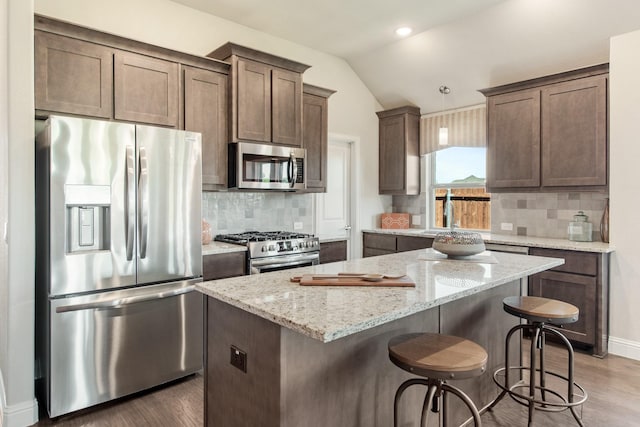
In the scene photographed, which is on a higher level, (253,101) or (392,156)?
(253,101)

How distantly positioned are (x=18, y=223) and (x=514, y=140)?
432cm

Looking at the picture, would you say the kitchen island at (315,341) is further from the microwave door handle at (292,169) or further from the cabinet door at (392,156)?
the cabinet door at (392,156)

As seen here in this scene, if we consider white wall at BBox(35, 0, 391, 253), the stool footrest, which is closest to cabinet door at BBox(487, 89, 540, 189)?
white wall at BBox(35, 0, 391, 253)

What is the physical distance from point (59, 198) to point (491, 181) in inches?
157

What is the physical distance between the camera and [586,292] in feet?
11.7

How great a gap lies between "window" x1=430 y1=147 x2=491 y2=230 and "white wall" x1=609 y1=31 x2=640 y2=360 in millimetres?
1558

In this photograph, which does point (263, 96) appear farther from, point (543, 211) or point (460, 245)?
point (543, 211)

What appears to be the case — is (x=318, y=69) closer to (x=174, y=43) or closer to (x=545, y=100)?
(x=174, y=43)

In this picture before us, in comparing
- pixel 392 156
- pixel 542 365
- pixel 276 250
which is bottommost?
pixel 542 365

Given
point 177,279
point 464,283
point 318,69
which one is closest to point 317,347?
point 464,283

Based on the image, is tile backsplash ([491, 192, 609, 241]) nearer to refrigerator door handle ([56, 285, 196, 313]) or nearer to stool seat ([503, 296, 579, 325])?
stool seat ([503, 296, 579, 325])

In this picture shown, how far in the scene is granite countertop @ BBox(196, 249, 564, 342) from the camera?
1410mm

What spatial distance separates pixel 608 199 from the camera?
3912 mm

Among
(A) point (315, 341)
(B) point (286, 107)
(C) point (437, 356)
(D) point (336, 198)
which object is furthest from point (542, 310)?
(D) point (336, 198)
